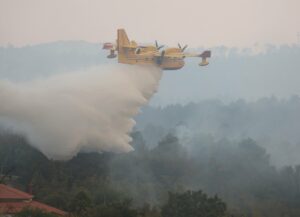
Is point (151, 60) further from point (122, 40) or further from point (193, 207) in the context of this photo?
point (193, 207)

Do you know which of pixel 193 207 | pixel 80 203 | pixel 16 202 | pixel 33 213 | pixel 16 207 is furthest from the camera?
pixel 16 202

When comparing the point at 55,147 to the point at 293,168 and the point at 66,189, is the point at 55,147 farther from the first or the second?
the point at 293,168

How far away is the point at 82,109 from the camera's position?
50.8 meters

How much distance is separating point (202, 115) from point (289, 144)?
71.8 feet

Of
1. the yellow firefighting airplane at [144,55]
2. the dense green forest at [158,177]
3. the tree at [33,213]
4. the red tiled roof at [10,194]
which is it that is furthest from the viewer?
the dense green forest at [158,177]

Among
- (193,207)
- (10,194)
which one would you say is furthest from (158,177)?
(10,194)

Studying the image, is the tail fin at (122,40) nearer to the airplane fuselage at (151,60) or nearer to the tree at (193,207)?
the airplane fuselage at (151,60)

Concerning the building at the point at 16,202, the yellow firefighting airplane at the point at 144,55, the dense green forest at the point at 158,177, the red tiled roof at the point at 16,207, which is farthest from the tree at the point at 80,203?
the yellow firefighting airplane at the point at 144,55

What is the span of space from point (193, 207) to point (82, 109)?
362 inches

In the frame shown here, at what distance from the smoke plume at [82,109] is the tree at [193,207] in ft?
21.4

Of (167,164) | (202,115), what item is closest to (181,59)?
(167,164)

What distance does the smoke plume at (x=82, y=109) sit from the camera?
4900cm

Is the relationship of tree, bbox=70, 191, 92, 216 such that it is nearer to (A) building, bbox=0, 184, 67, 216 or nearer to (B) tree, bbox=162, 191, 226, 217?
(A) building, bbox=0, 184, 67, 216

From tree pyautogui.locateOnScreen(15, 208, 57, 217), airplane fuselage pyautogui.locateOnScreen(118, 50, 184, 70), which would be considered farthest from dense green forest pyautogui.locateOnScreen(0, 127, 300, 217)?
airplane fuselage pyautogui.locateOnScreen(118, 50, 184, 70)
